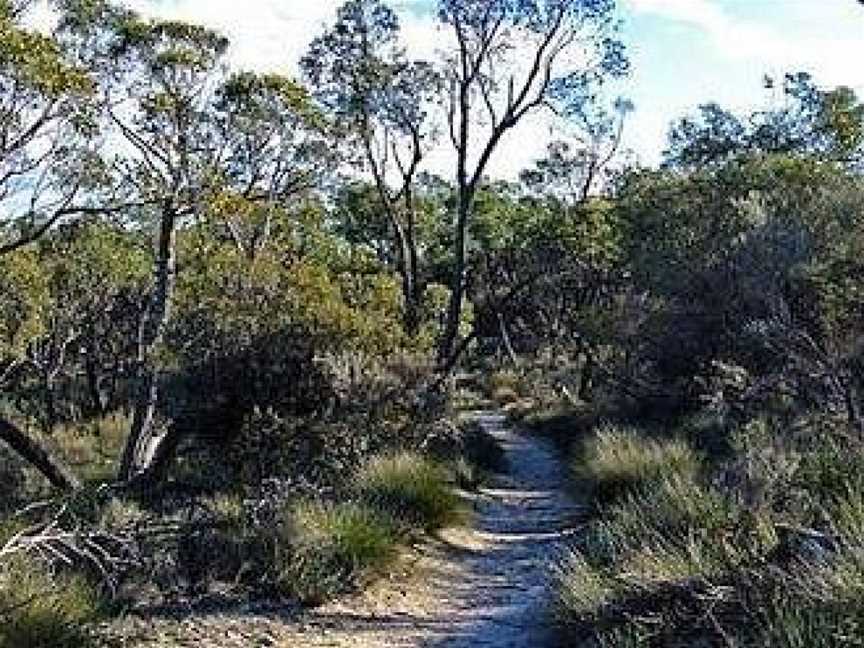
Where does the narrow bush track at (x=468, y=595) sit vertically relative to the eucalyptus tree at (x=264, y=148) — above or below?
below

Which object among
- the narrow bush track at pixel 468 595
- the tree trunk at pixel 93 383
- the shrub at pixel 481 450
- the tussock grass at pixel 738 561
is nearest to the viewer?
the tussock grass at pixel 738 561

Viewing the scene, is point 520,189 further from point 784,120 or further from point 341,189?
point 341,189

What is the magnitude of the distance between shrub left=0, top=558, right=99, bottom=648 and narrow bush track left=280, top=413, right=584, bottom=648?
1.63 meters

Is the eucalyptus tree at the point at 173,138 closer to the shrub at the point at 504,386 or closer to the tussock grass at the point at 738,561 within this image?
the tussock grass at the point at 738,561

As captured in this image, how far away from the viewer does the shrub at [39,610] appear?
823cm

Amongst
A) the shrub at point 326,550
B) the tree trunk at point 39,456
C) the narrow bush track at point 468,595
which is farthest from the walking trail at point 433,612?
the tree trunk at point 39,456

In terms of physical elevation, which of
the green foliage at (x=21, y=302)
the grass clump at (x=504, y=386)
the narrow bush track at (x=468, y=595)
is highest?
the green foliage at (x=21, y=302)

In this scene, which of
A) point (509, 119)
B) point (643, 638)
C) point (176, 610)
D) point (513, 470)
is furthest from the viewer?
point (509, 119)

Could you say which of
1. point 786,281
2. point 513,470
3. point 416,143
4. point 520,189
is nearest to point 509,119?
point 416,143

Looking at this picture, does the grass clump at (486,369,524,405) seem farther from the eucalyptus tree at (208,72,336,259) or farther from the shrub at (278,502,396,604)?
the shrub at (278,502,396,604)

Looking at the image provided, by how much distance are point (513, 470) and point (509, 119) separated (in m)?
9.13

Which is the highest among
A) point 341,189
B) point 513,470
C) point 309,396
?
point 341,189

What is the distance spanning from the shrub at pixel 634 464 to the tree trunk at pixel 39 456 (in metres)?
7.53

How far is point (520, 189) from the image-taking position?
56375 mm
